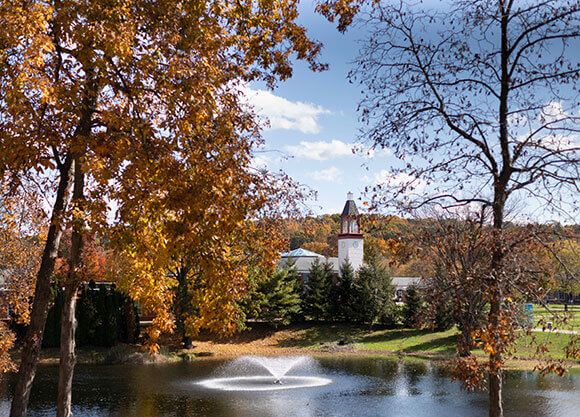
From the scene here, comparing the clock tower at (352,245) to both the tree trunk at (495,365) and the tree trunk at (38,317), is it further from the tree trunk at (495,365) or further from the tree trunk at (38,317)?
the tree trunk at (38,317)

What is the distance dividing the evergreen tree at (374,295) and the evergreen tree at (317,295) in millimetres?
2297

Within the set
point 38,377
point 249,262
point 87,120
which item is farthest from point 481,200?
point 38,377

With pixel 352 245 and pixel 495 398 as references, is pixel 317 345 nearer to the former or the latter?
pixel 352 245

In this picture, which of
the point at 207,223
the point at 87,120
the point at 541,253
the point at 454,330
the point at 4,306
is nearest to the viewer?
the point at 207,223

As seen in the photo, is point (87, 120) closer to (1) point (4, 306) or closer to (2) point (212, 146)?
(2) point (212, 146)

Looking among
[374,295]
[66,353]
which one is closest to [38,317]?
[66,353]

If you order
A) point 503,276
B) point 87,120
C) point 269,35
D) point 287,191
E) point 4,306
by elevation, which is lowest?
point 4,306

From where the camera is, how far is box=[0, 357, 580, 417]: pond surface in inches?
663

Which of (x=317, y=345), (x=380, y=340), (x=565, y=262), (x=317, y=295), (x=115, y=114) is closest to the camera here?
(x=115, y=114)

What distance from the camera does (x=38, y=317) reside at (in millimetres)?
9273

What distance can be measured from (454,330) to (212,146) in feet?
96.5

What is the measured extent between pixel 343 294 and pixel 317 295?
6.24 ft

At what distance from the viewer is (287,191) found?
1010 centimetres

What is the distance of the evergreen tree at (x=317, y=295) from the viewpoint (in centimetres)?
3847
